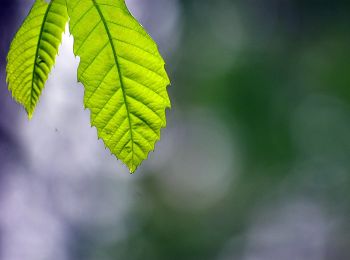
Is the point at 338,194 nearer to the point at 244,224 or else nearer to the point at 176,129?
the point at 244,224

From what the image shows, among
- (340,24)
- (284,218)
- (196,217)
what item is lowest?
(196,217)

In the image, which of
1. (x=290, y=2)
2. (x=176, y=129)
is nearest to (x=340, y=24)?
(x=290, y=2)
